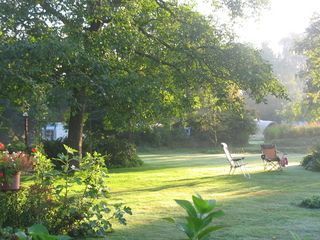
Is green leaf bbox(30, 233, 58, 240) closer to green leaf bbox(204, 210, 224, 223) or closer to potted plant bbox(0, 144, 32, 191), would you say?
green leaf bbox(204, 210, 224, 223)

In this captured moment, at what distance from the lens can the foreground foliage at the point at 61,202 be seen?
586 centimetres

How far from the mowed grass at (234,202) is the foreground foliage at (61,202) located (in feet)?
1.39

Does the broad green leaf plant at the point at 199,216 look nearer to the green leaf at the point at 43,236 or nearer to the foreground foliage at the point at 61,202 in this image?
the green leaf at the point at 43,236

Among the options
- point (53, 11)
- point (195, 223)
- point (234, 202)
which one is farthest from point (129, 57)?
point (195, 223)

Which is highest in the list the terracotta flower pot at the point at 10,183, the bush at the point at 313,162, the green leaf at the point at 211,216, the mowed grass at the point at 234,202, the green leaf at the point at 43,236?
the green leaf at the point at 211,216

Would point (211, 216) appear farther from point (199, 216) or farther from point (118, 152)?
point (118, 152)

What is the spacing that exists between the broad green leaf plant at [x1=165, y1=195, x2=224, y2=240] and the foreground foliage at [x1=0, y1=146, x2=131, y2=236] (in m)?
4.18

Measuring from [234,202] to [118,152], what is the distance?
1259 centimetres

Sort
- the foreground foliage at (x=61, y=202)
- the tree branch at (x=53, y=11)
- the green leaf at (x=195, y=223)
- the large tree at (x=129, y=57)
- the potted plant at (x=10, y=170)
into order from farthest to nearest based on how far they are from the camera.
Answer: the tree branch at (x=53, y=11), the large tree at (x=129, y=57), the potted plant at (x=10, y=170), the foreground foliage at (x=61, y=202), the green leaf at (x=195, y=223)

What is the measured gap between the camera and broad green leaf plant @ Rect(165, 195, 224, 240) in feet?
5.43

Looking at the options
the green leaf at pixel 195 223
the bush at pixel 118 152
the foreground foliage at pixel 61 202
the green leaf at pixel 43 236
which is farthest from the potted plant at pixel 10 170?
the bush at pixel 118 152

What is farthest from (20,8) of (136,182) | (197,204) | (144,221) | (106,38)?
(197,204)

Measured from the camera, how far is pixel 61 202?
6082 millimetres

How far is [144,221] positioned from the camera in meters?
7.45
